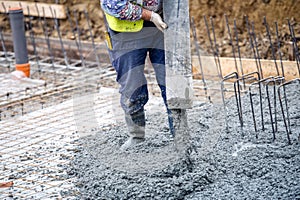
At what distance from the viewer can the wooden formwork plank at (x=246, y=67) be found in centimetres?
608

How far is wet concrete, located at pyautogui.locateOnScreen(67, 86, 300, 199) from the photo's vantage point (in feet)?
12.0

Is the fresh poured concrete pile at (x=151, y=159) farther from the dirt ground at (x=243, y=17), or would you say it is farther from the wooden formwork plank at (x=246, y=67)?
the dirt ground at (x=243, y=17)

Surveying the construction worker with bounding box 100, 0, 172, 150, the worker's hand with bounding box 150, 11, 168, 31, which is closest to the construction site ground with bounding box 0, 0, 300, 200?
the construction worker with bounding box 100, 0, 172, 150

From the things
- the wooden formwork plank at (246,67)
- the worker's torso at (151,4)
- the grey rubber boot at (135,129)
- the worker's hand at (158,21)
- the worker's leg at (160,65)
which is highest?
the worker's torso at (151,4)

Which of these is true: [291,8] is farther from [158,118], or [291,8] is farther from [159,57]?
[159,57]

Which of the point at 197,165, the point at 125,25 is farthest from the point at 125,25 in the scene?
the point at 197,165

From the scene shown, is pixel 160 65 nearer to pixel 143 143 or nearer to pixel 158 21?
pixel 158 21

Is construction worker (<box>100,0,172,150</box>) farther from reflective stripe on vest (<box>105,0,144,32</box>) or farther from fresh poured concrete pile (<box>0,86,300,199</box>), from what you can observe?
fresh poured concrete pile (<box>0,86,300,199</box>)

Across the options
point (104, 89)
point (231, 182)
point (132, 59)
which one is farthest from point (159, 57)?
point (104, 89)

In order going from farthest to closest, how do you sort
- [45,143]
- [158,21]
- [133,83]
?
[45,143]
[133,83]
[158,21]

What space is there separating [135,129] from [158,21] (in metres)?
0.99

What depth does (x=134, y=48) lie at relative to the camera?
4.23 meters

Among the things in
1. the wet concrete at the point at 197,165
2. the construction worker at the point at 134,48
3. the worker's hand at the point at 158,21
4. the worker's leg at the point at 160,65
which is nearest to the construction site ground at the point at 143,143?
the wet concrete at the point at 197,165

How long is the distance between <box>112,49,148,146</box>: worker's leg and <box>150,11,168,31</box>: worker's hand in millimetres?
369
